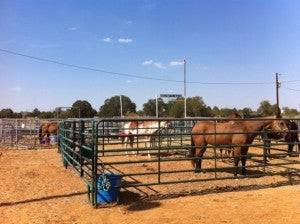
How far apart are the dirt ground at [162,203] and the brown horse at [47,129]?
10478mm

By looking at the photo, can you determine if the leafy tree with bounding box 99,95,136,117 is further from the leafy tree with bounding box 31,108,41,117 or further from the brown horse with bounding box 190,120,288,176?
the brown horse with bounding box 190,120,288,176

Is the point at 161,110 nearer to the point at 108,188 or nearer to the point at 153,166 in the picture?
the point at 153,166

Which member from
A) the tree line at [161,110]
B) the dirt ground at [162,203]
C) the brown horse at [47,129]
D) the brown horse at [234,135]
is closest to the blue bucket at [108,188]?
the dirt ground at [162,203]

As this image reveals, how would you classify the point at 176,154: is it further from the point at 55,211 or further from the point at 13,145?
the point at 13,145

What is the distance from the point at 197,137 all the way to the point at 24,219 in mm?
5299

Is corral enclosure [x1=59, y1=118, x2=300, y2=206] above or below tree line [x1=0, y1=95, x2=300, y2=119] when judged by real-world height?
below

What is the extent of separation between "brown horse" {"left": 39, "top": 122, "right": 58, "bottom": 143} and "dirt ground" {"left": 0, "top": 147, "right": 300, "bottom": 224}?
413 inches

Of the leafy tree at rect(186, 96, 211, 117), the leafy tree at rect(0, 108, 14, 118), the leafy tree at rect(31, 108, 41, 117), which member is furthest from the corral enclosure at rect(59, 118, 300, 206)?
the leafy tree at rect(31, 108, 41, 117)

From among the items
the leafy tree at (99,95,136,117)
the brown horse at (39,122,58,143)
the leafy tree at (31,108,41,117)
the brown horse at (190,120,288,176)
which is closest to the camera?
the brown horse at (190,120,288,176)

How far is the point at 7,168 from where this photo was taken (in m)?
9.84

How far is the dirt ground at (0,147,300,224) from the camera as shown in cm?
510

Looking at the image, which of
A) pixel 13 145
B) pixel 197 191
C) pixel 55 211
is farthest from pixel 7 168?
pixel 13 145

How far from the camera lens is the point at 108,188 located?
5.69 metres

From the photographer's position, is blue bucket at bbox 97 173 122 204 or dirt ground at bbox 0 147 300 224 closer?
dirt ground at bbox 0 147 300 224
